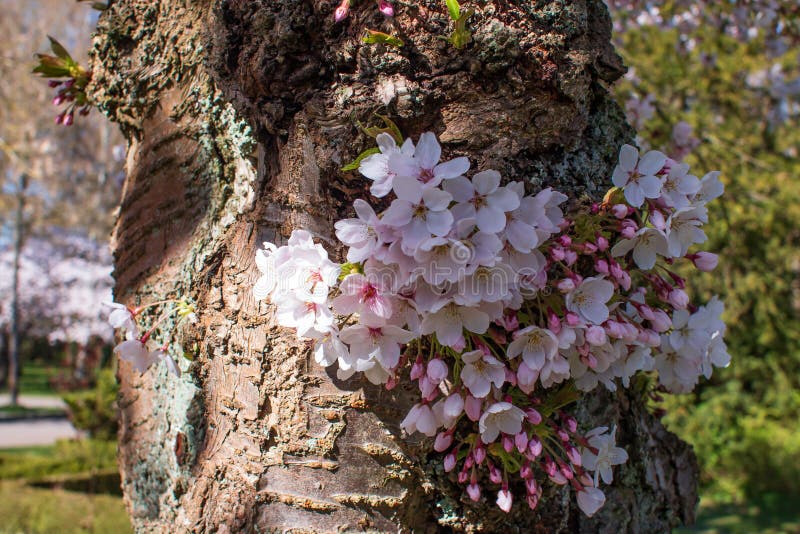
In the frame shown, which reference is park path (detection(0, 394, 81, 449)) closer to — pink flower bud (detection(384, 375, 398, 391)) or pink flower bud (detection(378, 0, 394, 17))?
pink flower bud (detection(384, 375, 398, 391))

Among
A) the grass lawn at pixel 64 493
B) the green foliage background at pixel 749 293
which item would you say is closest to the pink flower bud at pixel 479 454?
the grass lawn at pixel 64 493

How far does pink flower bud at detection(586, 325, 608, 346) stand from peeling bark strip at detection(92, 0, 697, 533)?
0.38 m

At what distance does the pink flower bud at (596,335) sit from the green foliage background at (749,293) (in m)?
6.46

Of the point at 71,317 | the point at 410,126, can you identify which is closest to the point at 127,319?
the point at 410,126

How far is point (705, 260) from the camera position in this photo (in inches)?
57.0

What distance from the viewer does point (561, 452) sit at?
1.39 m

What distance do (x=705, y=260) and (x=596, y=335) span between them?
488 millimetres

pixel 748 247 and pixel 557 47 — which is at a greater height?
pixel 748 247

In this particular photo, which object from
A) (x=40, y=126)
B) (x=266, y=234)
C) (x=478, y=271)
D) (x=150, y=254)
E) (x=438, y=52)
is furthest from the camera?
(x=40, y=126)

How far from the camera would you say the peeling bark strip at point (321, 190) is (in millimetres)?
1337

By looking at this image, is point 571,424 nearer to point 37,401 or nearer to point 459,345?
point 459,345

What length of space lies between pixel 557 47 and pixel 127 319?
4.18 feet

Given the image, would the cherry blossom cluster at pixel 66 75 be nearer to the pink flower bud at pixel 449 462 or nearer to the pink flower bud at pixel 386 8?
the pink flower bud at pixel 386 8

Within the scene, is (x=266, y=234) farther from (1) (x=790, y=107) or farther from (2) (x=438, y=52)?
(1) (x=790, y=107)
